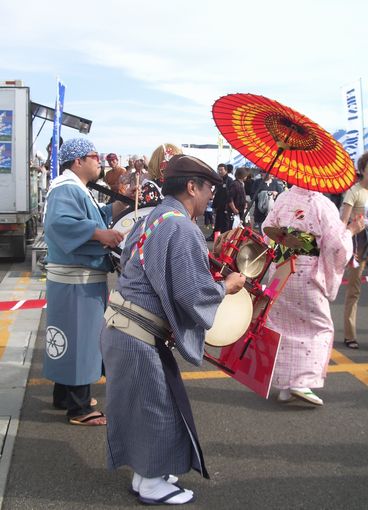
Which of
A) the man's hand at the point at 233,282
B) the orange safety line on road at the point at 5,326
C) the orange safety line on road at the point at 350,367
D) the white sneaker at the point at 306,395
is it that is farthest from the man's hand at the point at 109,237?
the orange safety line on road at the point at 350,367

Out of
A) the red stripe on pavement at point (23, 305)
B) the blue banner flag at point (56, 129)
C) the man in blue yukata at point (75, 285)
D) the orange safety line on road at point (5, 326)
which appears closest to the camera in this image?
the man in blue yukata at point (75, 285)

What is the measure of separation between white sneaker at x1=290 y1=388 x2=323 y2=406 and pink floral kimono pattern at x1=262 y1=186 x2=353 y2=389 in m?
0.04

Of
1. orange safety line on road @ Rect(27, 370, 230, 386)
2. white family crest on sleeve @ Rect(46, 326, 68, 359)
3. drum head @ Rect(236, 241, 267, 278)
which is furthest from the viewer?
orange safety line on road @ Rect(27, 370, 230, 386)

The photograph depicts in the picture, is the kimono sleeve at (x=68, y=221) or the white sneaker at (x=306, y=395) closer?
the kimono sleeve at (x=68, y=221)

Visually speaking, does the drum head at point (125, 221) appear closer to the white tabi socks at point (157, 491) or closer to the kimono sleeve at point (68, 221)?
the kimono sleeve at point (68, 221)

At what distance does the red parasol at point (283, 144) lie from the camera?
302 cm

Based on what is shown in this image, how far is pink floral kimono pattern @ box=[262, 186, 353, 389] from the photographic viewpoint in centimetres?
368

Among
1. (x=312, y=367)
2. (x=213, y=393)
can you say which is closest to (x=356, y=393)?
(x=312, y=367)

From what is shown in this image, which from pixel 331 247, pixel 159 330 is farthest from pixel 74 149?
pixel 331 247

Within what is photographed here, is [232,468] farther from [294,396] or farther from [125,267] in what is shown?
[125,267]

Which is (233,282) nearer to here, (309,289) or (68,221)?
(68,221)

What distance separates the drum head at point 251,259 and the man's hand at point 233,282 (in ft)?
1.08

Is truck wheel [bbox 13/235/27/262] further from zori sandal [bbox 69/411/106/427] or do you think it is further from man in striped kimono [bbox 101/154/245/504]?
man in striped kimono [bbox 101/154/245/504]

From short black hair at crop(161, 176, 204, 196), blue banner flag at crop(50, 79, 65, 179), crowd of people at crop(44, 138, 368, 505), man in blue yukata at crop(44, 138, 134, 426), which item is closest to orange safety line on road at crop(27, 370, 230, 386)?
crowd of people at crop(44, 138, 368, 505)
